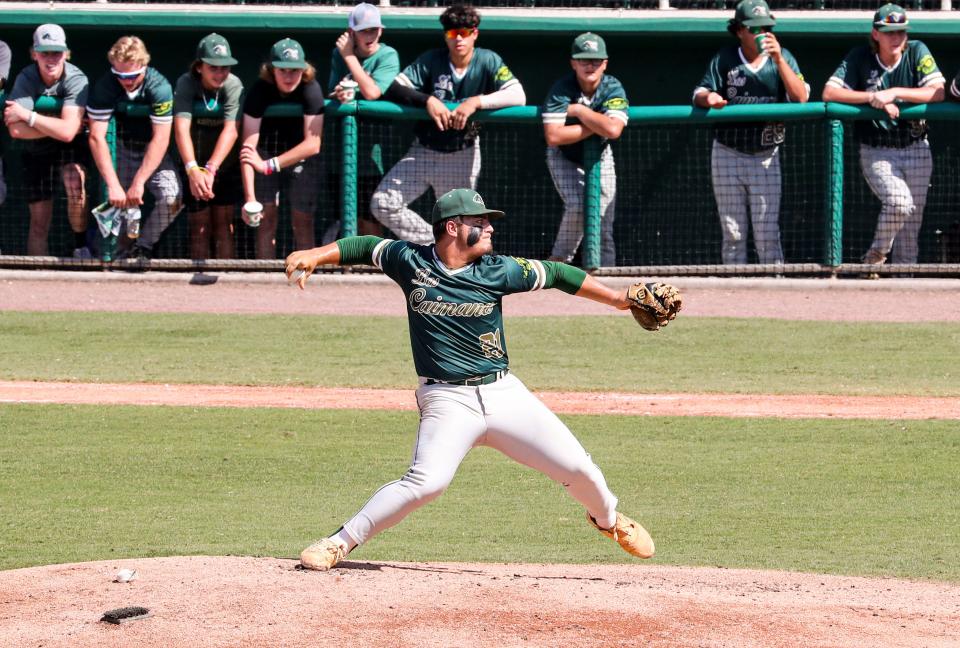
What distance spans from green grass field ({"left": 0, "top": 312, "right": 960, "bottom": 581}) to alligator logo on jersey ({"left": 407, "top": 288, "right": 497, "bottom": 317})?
4.77 ft

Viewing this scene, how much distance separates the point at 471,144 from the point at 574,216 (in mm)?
1084

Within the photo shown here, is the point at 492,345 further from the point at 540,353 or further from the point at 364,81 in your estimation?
the point at 364,81

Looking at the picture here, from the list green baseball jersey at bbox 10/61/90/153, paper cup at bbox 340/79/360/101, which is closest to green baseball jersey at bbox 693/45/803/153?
paper cup at bbox 340/79/360/101

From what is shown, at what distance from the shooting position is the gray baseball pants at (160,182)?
1328 cm

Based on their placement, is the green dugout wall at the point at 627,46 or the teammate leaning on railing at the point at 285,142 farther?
the green dugout wall at the point at 627,46

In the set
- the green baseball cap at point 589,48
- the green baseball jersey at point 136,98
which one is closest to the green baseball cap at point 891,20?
the green baseball cap at point 589,48

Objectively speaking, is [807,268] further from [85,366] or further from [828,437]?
[85,366]

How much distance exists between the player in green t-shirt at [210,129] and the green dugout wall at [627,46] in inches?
40.0

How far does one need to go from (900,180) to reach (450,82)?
3.93 m

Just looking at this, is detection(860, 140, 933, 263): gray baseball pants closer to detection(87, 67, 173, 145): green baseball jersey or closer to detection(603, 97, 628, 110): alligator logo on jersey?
detection(603, 97, 628, 110): alligator logo on jersey

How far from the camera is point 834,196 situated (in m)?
13.4

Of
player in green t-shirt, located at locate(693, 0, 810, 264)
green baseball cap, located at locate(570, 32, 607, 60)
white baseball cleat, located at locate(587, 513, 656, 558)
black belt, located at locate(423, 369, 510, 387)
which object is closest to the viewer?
black belt, located at locate(423, 369, 510, 387)

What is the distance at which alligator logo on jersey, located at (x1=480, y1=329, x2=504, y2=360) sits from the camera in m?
6.38

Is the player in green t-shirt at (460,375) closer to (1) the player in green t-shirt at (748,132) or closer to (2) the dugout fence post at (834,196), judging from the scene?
(1) the player in green t-shirt at (748,132)
